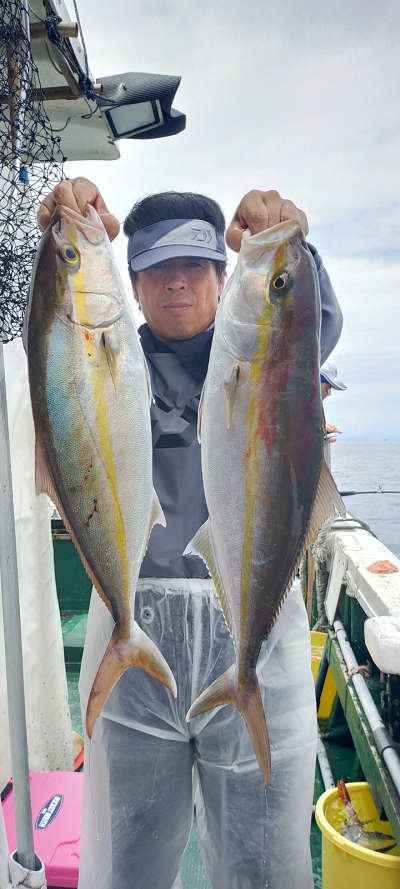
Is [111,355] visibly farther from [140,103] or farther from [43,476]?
[140,103]

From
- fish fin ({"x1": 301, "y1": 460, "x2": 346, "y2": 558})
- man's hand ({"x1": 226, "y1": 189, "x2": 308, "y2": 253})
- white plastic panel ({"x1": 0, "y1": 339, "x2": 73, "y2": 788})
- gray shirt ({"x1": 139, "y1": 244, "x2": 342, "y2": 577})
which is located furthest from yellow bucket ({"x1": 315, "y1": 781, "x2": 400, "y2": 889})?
man's hand ({"x1": 226, "y1": 189, "x2": 308, "y2": 253})

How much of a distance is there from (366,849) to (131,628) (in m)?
1.77

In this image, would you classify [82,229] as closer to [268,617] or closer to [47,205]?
[47,205]

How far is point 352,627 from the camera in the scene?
4.63 metres

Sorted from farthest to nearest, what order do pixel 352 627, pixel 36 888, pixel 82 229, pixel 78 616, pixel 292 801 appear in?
pixel 78 616, pixel 352 627, pixel 36 888, pixel 292 801, pixel 82 229

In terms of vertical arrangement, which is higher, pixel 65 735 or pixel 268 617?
pixel 268 617

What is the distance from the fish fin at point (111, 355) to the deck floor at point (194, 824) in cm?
290

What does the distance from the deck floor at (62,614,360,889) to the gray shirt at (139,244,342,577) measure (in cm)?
214

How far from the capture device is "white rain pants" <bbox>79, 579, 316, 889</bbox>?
1927 mm

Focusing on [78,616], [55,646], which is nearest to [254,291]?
[55,646]

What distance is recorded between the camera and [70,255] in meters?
1.47

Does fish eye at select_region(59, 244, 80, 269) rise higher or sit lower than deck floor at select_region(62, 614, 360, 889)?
higher

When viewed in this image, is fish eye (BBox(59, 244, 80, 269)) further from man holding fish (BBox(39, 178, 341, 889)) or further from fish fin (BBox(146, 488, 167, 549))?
fish fin (BBox(146, 488, 167, 549))

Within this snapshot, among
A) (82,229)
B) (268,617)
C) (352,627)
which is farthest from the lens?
(352,627)
